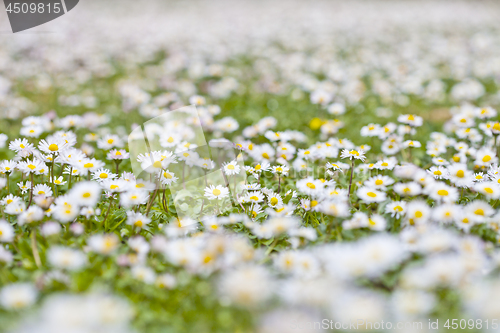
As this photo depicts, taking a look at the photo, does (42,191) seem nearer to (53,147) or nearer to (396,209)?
(53,147)

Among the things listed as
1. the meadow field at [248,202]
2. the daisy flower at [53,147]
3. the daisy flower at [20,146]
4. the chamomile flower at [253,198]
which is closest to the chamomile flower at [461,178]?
the meadow field at [248,202]

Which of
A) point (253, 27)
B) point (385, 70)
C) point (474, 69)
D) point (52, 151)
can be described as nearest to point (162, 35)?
point (253, 27)

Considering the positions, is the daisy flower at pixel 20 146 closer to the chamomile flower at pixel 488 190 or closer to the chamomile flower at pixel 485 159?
the chamomile flower at pixel 488 190

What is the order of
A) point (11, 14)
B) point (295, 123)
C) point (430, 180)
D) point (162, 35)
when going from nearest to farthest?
1. point (430, 180)
2. point (295, 123)
3. point (11, 14)
4. point (162, 35)

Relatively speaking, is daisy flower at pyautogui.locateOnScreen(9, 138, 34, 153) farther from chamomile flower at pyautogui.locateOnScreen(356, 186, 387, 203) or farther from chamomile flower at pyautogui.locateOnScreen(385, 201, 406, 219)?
chamomile flower at pyautogui.locateOnScreen(385, 201, 406, 219)

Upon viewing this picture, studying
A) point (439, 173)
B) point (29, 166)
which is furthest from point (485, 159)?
point (29, 166)

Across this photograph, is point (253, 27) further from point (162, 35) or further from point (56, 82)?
point (56, 82)

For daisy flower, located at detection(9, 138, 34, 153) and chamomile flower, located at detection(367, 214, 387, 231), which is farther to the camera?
daisy flower, located at detection(9, 138, 34, 153)

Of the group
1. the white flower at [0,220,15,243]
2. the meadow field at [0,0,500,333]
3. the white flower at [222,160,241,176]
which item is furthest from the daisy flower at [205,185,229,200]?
the white flower at [0,220,15,243]
